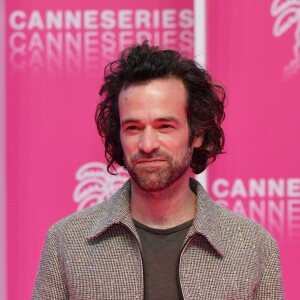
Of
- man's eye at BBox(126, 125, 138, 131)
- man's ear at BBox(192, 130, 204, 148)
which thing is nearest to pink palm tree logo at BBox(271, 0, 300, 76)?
man's ear at BBox(192, 130, 204, 148)

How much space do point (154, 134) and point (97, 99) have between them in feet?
3.29

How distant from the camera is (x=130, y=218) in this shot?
1890 mm

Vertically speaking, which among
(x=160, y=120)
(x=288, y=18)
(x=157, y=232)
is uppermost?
(x=288, y=18)

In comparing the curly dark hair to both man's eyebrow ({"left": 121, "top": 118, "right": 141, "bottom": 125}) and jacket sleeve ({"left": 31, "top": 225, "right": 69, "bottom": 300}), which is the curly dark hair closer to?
man's eyebrow ({"left": 121, "top": 118, "right": 141, "bottom": 125})

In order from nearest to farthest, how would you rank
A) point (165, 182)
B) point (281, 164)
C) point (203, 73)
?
point (165, 182)
point (203, 73)
point (281, 164)

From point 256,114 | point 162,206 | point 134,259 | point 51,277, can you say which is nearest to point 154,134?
point 162,206

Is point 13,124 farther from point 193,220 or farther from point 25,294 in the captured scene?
point 193,220

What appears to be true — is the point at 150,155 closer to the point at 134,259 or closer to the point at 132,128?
the point at 132,128

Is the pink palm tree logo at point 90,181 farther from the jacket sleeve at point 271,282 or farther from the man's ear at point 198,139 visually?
the jacket sleeve at point 271,282

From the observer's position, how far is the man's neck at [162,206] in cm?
189

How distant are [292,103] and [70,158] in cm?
75

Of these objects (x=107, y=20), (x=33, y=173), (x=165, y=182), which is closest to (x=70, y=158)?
(x=33, y=173)

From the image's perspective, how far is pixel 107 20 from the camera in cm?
278

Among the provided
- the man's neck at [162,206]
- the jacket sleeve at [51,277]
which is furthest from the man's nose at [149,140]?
the jacket sleeve at [51,277]
